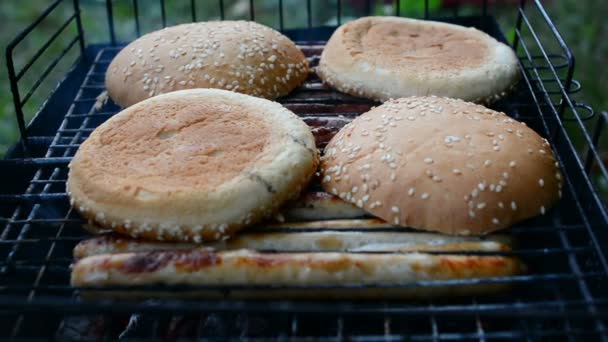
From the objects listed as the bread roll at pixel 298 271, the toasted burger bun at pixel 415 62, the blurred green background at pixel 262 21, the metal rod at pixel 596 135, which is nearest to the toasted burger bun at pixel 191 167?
the bread roll at pixel 298 271

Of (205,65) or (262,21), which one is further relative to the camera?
(262,21)

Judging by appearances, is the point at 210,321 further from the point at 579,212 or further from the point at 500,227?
the point at 579,212

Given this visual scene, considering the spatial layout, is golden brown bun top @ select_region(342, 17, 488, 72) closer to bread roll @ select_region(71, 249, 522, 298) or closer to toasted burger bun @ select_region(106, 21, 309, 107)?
toasted burger bun @ select_region(106, 21, 309, 107)

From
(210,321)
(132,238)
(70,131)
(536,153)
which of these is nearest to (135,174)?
(132,238)

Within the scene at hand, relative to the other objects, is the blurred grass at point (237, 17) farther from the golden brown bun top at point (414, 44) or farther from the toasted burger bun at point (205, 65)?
the toasted burger bun at point (205, 65)

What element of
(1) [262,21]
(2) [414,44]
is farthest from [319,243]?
(1) [262,21]

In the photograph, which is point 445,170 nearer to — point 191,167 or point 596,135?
point 596,135
